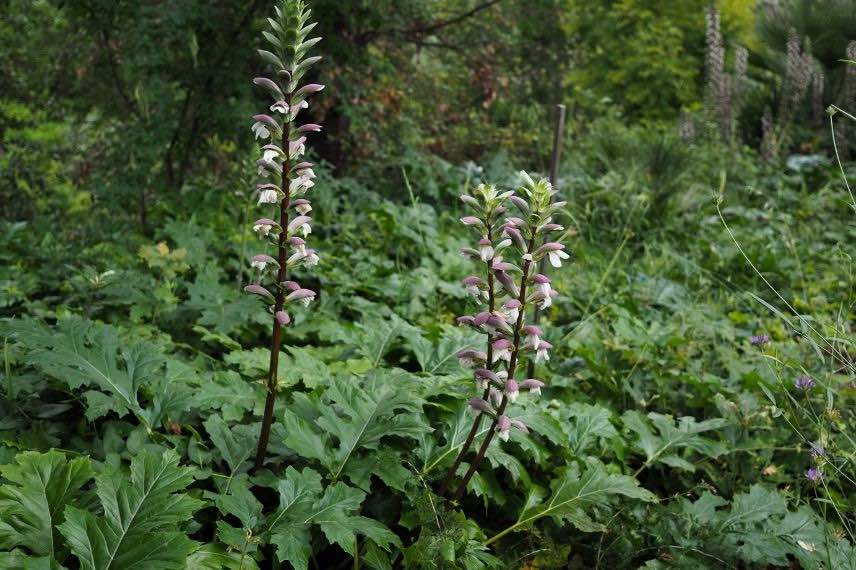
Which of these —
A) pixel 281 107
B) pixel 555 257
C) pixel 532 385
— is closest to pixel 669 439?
pixel 532 385

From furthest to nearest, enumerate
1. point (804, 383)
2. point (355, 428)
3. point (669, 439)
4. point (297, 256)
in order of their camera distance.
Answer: point (669, 439) < point (804, 383) < point (355, 428) < point (297, 256)

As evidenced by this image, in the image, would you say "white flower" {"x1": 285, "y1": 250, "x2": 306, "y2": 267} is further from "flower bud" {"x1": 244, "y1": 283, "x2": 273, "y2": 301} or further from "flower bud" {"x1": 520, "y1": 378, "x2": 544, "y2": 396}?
"flower bud" {"x1": 520, "y1": 378, "x2": 544, "y2": 396}

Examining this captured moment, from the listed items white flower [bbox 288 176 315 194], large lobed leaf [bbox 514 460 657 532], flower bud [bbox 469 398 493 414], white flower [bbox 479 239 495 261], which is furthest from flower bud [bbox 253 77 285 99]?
large lobed leaf [bbox 514 460 657 532]

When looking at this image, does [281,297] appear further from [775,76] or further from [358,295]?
[775,76]

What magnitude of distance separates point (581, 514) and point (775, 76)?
9760 millimetres

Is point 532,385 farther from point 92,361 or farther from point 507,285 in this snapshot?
point 92,361

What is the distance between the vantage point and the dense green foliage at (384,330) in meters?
2.04

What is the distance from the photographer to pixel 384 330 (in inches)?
118

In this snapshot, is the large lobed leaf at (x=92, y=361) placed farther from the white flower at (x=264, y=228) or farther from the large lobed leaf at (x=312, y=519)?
the white flower at (x=264, y=228)

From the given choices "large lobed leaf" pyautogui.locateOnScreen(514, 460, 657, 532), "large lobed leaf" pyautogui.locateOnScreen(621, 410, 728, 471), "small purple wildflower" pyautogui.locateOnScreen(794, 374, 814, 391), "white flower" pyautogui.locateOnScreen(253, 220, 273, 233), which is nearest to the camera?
"white flower" pyautogui.locateOnScreen(253, 220, 273, 233)

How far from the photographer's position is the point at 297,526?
1868mm

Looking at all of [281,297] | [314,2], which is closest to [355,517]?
[281,297]

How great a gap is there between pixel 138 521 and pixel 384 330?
55.4 inches

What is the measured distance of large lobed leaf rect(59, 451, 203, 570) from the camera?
165 cm
